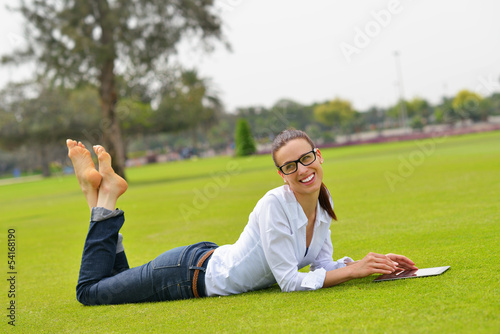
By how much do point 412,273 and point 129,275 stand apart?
192cm

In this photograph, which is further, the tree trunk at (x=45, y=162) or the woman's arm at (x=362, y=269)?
the tree trunk at (x=45, y=162)

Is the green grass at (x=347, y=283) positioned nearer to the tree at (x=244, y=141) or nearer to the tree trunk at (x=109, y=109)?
the tree trunk at (x=109, y=109)

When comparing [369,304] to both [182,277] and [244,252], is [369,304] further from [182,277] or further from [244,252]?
[182,277]

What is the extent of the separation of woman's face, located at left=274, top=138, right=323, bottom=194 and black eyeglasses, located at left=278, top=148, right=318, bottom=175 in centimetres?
1

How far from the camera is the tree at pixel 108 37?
25.3 meters

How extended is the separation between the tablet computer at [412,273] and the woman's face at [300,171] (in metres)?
0.76

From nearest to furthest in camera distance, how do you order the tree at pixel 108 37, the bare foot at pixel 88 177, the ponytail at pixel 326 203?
the ponytail at pixel 326 203
the bare foot at pixel 88 177
the tree at pixel 108 37

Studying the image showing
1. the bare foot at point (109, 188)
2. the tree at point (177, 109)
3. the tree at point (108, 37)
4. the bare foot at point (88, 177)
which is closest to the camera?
the bare foot at point (109, 188)

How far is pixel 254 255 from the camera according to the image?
372cm

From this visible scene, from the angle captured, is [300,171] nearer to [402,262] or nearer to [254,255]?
[254,255]

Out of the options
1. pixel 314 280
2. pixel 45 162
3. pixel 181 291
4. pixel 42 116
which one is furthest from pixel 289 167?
pixel 45 162

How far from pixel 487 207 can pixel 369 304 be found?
14.7 feet

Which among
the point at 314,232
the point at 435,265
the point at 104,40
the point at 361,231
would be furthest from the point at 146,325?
the point at 104,40

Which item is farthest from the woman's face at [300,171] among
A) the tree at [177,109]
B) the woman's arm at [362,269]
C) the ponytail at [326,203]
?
the tree at [177,109]
